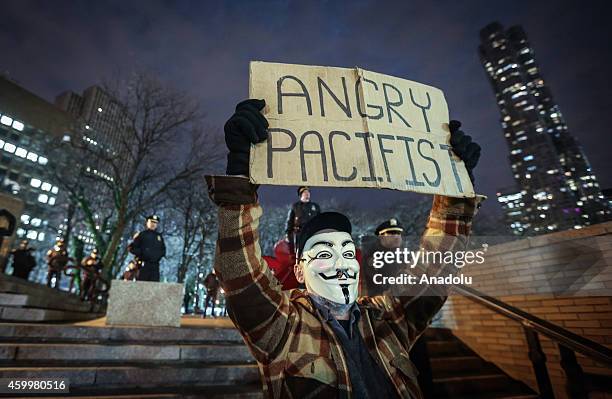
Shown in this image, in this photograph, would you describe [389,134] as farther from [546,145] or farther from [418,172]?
[546,145]

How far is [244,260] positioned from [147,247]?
21.5 ft

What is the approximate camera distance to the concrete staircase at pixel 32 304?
241 inches

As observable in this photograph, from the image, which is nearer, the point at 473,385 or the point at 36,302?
the point at 473,385

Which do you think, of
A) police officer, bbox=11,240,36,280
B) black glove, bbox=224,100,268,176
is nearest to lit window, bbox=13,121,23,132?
police officer, bbox=11,240,36,280

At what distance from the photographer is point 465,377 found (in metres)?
4.93

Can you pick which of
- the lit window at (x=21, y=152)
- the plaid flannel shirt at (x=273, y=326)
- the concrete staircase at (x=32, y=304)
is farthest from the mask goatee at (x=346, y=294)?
the lit window at (x=21, y=152)

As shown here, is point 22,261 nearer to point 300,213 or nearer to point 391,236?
point 300,213

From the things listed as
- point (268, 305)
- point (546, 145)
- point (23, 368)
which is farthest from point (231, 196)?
point (546, 145)

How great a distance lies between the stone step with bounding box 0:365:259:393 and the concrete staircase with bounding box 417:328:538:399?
2.73 m

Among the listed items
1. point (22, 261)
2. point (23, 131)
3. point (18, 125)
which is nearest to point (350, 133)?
point (22, 261)

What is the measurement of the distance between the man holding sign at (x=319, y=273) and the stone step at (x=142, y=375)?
3389 mm

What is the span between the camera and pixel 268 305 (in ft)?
4.90

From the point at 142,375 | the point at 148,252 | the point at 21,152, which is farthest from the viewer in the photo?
the point at 21,152

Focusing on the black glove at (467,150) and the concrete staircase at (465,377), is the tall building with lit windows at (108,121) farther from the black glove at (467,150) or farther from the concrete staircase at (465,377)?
the black glove at (467,150)
